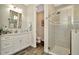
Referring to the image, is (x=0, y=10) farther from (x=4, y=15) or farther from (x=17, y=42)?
(x=17, y=42)

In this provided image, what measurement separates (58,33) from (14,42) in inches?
33.2

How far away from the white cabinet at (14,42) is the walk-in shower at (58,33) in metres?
0.45

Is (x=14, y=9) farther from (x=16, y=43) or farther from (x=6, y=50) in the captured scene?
(x=6, y=50)

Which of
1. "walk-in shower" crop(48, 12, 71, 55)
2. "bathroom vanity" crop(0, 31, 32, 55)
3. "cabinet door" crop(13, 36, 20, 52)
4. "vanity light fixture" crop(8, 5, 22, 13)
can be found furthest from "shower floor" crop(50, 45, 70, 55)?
"vanity light fixture" crop(8, 5, 22, 13)

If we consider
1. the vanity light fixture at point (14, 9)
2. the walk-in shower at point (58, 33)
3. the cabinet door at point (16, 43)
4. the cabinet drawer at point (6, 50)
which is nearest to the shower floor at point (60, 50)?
the walk-in shower at point (58, 33)

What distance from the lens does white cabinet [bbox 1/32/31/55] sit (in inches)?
60.4

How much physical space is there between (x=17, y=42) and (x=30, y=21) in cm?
45

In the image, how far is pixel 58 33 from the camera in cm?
173

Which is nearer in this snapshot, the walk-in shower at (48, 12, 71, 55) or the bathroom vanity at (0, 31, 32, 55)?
the bathroom vanity at (0, 31, 32, 55)

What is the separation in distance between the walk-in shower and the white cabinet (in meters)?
0.45

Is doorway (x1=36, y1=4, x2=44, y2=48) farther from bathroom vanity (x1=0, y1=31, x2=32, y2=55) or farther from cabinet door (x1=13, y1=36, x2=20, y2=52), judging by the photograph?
cabinet door (x1=13, y1=36, x2=20, y2=52)

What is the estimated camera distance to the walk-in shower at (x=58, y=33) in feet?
5.36

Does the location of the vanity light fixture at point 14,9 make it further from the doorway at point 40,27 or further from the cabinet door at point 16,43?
the cabinet door at point 16,43
